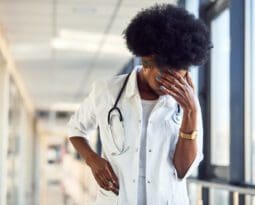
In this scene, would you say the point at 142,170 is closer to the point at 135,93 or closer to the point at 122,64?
the point at 135,93

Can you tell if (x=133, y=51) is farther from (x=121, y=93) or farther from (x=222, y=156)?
(x=222, y=156)

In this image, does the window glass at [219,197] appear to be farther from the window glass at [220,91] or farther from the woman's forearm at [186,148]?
the woman's forearm at [186,148]

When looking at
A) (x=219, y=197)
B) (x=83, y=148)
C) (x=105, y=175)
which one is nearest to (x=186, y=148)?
(x=105, y=175)

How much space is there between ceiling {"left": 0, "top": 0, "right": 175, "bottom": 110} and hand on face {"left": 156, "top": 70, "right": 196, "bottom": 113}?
1573 millimetres

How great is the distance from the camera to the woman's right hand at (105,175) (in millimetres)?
1659

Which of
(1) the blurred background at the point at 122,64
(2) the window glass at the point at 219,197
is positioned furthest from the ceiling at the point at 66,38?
(2) the window glass at the point at 219,197

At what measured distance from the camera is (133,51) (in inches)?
64.8

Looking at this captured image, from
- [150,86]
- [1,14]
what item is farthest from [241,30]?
[1,14]

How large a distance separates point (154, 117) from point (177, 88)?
146 millimetres

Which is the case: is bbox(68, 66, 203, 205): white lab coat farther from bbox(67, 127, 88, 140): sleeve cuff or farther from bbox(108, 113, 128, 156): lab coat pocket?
bbox(67, 127, 88, 140): sleeve cuff

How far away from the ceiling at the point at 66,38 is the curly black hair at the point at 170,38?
4.82 ft

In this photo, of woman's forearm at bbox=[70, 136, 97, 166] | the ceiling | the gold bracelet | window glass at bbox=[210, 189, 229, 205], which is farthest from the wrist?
window glass at bbox=[210, 189, 229, 205]

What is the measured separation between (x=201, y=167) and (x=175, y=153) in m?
2.54

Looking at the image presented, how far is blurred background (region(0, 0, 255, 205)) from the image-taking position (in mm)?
3201
